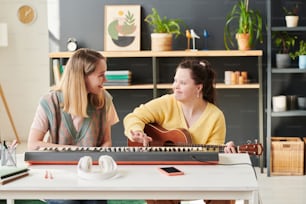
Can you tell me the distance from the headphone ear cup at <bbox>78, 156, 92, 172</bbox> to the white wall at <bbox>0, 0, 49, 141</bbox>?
4.93 m

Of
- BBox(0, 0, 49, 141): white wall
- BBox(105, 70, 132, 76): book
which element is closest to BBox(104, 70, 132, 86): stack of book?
BBox(105, 70, 132, 76): book

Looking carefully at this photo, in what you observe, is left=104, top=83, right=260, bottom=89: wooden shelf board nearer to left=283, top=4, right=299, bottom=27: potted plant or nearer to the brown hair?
left=283, top=4, right=299, bottom=27: potted plant

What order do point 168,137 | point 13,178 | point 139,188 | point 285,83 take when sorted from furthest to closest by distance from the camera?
point 285,83
point 168,137
point 13,178
point 139,188

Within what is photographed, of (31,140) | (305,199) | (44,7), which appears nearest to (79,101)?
(31,140)

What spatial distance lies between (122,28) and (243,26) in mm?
1124

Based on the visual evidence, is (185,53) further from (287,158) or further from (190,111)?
(190,111)

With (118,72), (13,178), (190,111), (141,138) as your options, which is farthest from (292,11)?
(13,178)

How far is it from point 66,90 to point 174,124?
26.6 inches

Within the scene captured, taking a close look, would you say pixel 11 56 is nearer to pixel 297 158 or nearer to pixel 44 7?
pixel 44 7

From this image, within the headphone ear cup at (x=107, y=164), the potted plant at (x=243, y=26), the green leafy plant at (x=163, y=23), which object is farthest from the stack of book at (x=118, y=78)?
the headphone ear cup at (x=107, y=164)

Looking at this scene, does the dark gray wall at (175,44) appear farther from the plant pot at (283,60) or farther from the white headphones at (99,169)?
the white headphones at (99,169)

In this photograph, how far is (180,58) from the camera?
5.96m

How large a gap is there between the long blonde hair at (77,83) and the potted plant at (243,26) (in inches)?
97.9

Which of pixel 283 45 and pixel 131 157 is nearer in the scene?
pixel 131 157
